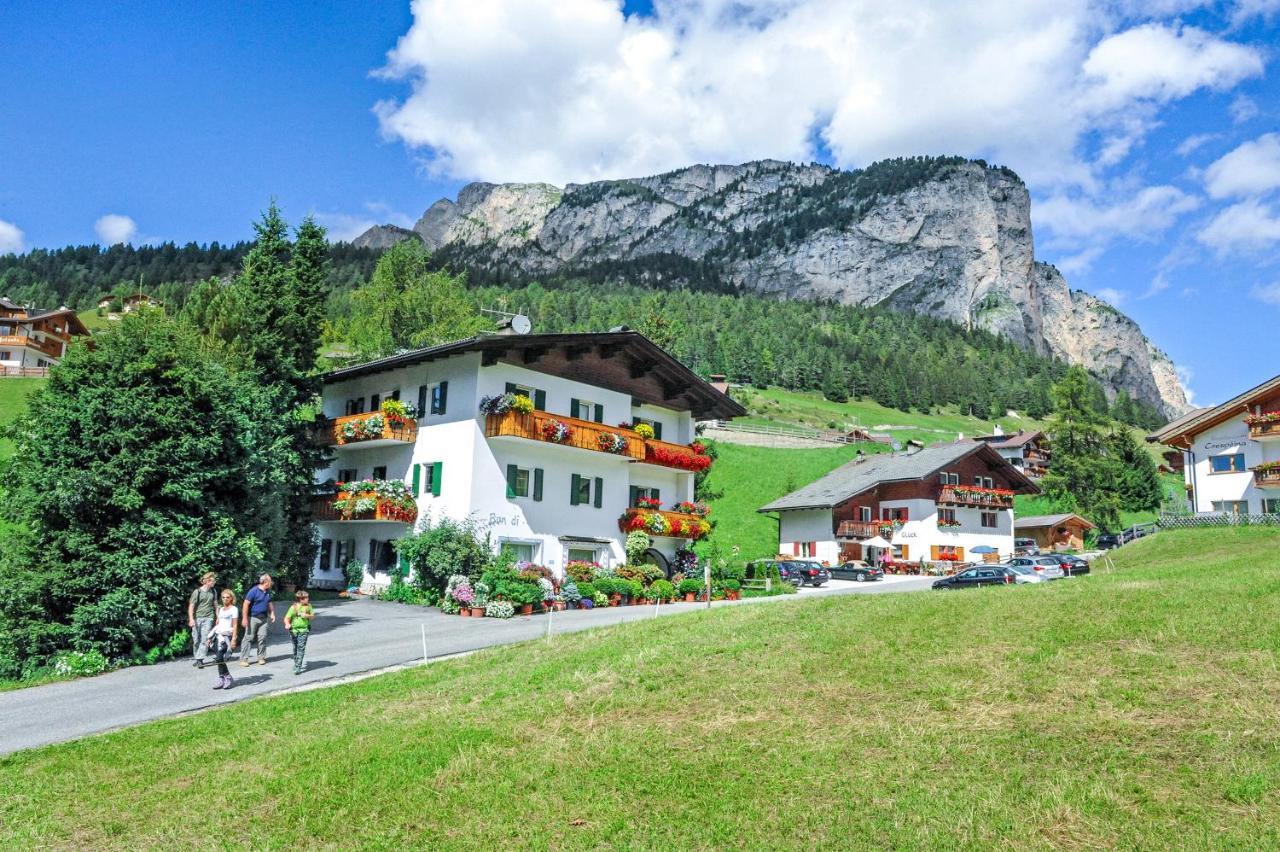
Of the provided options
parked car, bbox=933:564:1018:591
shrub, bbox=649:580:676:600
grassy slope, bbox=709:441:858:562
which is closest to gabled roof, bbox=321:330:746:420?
shrub, bbox=649:580:676:600

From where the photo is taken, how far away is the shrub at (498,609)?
2919cm

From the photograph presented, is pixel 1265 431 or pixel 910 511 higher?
pixel 1265 431

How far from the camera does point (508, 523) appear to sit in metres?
34.0

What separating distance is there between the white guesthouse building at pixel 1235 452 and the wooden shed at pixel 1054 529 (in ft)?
68.6

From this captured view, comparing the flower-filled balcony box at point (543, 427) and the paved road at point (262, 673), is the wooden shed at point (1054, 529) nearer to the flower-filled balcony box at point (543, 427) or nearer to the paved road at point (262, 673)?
the flower-filled balcony box at point (543, 427)

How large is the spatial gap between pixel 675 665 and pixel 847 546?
1862 inches

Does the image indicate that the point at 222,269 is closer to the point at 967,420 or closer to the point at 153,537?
the point at 967,420

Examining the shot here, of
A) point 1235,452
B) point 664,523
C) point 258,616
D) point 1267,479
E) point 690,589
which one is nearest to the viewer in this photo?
point 258,616

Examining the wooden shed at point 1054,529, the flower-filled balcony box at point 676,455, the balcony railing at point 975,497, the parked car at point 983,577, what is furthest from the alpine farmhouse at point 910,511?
the parked car at point 983,577

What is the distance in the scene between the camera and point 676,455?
4075 cm

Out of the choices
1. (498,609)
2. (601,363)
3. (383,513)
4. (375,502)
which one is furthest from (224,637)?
(601,363)

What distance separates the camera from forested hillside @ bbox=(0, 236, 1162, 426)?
144625 millimetres

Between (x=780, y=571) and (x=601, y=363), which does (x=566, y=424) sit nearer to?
(x=601, y=363)

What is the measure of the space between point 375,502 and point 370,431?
3.08 metres
